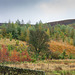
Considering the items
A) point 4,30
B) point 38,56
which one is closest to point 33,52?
point 38,56

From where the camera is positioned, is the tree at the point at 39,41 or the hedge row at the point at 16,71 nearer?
the hedge row at the point at 16,71

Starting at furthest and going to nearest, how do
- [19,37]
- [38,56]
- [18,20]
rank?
[18,20] < [19,37] < [38,56]

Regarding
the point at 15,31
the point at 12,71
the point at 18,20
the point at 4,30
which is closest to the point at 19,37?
the point at 15,31

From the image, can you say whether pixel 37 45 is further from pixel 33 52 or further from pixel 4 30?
pixel 4 30

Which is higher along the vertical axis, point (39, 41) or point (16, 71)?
point (16, 71)

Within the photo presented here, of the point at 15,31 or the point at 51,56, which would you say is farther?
the point at 15,31

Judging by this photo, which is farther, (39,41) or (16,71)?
(39,41)

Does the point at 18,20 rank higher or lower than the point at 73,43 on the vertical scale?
higher

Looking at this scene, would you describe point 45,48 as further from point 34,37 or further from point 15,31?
point 15,31

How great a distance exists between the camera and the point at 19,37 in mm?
74312

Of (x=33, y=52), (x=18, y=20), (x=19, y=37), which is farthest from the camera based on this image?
(x=18, y=20)

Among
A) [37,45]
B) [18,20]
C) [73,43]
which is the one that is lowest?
[73,43]

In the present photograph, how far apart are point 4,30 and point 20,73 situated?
71.4 meters

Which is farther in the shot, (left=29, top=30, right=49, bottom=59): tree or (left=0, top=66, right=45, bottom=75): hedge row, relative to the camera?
(left=29, top=30, right=49, bottom=59): tree
